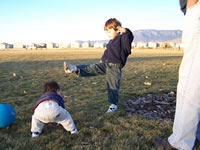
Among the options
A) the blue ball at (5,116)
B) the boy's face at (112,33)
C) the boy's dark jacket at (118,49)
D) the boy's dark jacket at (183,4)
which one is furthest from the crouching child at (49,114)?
the boy's dark jacket at (183,4)

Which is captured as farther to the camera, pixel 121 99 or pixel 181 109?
pixel 121 99

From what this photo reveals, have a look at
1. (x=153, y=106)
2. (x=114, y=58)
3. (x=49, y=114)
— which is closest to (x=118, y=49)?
(x=114, y=58)

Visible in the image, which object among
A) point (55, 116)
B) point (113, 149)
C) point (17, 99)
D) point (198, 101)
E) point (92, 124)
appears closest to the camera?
point (198, 101)

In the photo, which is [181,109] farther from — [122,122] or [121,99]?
[121,99]

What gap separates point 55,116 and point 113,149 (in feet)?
3.72

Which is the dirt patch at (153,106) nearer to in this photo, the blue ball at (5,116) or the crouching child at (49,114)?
the crouching child at (49,114)

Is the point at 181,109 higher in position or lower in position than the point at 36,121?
higher

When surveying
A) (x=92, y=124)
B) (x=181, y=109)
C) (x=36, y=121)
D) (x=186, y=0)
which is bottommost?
(x=92, y=124)

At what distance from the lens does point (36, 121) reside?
340 centimetres

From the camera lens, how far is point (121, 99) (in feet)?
19.4

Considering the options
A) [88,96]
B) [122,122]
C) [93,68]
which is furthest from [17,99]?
[122,122]

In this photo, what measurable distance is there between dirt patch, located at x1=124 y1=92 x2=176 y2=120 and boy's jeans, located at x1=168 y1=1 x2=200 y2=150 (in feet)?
6.43

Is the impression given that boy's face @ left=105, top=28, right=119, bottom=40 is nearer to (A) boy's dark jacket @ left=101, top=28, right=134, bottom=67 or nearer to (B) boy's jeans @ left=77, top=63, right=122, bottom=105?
(A) boy's dark jacket @ left=101, top=28, right=134, bottom=67

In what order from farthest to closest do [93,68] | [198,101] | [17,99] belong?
[17,99], [93,68], [198,101]
